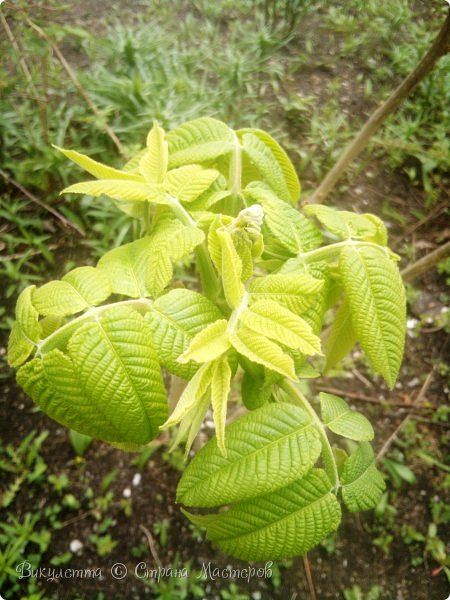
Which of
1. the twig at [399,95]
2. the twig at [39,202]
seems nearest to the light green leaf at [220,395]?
the twig at [399,95]

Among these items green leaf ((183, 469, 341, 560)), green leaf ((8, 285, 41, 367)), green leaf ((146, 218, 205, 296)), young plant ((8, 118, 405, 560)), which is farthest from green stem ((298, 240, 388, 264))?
green leaf ((8, 285, 41, 367))

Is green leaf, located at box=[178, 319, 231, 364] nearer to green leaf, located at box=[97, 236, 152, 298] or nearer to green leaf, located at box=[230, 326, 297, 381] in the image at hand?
green leaf, located at box=[230, 326, 297, 381]

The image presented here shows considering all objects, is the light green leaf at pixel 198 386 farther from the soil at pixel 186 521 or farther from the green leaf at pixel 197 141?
the soil at pixel 186 521

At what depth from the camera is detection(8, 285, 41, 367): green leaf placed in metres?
1.01

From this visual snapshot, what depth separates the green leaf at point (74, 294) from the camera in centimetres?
101

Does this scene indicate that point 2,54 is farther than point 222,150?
Yes

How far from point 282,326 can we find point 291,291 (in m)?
0.14

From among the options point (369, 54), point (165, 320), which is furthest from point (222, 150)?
point (369, 54)

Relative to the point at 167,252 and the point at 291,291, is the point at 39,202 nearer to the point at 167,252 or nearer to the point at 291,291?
the point at 167,252

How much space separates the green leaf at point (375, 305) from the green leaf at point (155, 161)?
1.49 feet

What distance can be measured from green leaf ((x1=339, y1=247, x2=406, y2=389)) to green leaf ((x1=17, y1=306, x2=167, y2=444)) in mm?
438

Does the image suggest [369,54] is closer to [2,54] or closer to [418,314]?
[418,314]

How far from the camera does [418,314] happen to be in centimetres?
267

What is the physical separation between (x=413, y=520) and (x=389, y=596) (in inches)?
12.9
